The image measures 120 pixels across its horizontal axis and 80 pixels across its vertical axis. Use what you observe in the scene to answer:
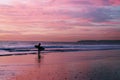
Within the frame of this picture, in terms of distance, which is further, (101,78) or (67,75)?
(67,75)

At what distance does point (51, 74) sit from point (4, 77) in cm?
234

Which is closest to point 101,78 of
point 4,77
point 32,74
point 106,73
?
point 106,73

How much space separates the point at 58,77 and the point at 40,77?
2.79ft

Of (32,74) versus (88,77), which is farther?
(32,74)

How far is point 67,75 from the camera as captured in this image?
1370 cm

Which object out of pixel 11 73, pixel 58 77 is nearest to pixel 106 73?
pixel 58 77

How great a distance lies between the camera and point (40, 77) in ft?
43.0

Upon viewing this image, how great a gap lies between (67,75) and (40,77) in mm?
1394

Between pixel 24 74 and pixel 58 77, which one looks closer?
pixel 58 77

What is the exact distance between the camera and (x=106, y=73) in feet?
47.0

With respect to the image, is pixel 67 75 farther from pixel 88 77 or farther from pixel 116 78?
pixel 116 78

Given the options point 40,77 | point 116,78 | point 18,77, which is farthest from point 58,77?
point 116,78

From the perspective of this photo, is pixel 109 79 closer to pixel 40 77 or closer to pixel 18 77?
pixel 40 77

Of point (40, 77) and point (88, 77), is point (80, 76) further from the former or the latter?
point (40, 77)
